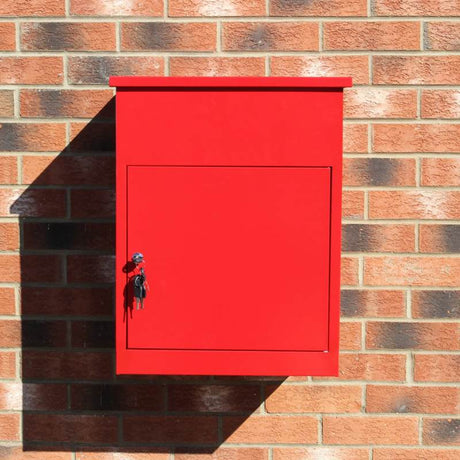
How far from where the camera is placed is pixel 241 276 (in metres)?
1.75

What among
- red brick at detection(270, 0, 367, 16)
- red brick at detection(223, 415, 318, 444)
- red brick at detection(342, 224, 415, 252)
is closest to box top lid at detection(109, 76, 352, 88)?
red brick at detection(270, 0, 367, 16)

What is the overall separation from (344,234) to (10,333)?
124cm

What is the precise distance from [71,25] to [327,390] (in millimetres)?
1567

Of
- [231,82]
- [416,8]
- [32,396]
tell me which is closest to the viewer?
[231,82]

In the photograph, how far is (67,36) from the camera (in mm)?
2113

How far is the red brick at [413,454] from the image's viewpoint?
2.15 m

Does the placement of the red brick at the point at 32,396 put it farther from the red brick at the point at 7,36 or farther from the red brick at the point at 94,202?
the red brick at the point at 7,36

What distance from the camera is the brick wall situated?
2.09 metres

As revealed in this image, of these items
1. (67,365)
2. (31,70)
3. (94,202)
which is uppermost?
(31,70)

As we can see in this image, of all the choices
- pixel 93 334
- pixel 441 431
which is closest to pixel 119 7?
pixel 93 334

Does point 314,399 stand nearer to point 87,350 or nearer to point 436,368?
point 436,368

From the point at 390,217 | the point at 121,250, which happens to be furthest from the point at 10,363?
the point at 390,217

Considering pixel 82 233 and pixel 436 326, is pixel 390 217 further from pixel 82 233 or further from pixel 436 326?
pixel 82 233

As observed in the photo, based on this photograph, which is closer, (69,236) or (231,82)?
(231,82)
